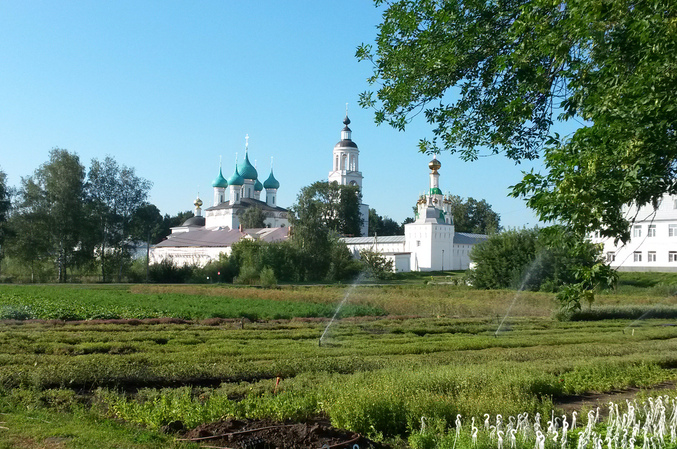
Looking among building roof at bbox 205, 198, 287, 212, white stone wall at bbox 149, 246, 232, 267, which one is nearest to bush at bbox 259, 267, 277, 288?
white stone wall at bbox 149, 246, 232, 267

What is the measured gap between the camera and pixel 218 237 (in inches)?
3290

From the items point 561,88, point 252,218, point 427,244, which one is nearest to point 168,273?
point 427,244

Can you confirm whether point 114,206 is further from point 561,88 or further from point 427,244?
point 561,88

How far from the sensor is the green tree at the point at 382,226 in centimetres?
10792

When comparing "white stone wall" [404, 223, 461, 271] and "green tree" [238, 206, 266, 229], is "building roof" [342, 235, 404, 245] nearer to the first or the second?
"white stone wall" [404, 223, 461, 271]

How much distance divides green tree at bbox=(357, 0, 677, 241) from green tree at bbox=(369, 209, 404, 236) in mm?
94714

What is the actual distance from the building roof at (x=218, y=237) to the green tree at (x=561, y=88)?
216ft

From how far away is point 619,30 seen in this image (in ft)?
26.7

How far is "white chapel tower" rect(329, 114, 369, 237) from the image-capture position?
98.1 metres

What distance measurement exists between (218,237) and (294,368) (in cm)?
7278

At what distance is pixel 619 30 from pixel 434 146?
3.95 metres

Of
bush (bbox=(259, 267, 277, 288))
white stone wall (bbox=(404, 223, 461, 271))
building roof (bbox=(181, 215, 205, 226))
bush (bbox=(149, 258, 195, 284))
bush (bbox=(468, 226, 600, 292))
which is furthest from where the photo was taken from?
building roof (bbox=(181, 215, 205, 226))

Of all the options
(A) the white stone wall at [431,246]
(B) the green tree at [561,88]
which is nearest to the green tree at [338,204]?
(A) the white stone wall at [431,246]

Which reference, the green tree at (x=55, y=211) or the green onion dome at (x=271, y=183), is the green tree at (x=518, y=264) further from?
the green onion dome at (x=271, y=183)
